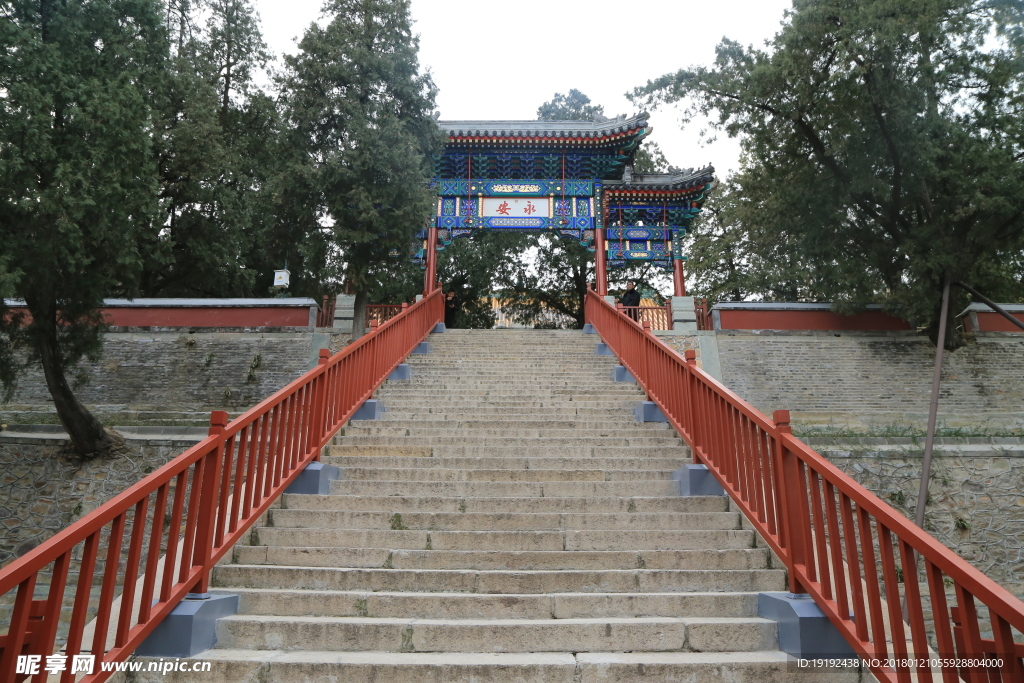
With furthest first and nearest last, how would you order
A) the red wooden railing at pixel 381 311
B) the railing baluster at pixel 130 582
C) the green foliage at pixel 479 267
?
the green foliage at pixel 479 267 < the red wooden railing at pixel 381 311 < the railing baluster at pixel 130 582

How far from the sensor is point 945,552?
2.21 meters

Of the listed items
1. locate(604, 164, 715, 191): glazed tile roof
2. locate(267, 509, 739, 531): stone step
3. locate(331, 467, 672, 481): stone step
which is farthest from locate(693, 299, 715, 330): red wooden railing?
locate(267, 509, 739, 531): stone step

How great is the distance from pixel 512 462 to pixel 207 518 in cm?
250

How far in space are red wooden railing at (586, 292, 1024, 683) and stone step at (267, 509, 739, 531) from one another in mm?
347

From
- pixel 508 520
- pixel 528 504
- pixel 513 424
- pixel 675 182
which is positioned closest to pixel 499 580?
pixel 508 520

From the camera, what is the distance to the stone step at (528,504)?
4.37 m

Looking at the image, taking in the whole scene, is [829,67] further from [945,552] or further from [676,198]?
[945,552]

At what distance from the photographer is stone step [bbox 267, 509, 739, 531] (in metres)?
4.16

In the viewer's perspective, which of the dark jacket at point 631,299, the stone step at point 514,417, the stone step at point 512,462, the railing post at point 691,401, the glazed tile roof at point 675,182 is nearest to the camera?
the railing post at point 691,401

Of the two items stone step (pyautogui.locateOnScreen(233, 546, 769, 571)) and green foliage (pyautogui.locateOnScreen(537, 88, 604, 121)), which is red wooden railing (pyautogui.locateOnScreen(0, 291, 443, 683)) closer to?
stone step (pyautogui.locateOnScreen(233, 546, 769, 571))

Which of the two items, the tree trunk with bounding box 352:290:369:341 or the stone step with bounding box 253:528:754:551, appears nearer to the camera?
the stone step with bounding box 253:528:754:551

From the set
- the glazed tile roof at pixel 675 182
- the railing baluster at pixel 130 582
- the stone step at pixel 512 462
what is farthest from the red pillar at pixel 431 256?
the railing baluster at pixel 130 582

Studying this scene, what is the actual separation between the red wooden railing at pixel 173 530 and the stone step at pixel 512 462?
15.8 inches

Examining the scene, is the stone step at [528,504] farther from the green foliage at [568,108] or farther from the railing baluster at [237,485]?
the green foliage at [568,108]
